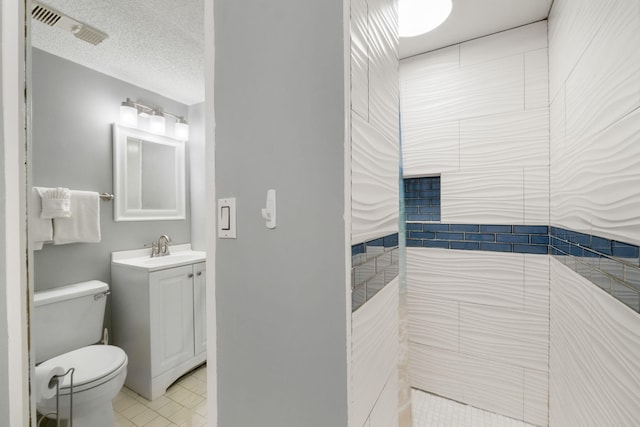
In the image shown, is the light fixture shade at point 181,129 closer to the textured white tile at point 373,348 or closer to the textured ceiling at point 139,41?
the textured ceiling at point 139,41

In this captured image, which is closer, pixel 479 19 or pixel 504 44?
pixel 479 19

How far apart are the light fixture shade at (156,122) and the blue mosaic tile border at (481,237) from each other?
2154 millimetres

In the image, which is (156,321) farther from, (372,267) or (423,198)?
(423,198)

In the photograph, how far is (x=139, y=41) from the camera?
5.71ft

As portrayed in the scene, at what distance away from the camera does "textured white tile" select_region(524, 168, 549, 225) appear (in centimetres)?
159

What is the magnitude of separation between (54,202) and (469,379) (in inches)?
109

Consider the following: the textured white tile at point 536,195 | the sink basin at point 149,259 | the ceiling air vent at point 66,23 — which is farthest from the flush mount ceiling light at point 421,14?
the sink basin at point 149,259

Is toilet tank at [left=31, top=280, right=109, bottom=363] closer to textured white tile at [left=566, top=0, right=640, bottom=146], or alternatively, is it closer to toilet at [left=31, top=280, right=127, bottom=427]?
toilet at [left=31, top=280, right=127, bottom=427]

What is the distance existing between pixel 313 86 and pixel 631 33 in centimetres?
86

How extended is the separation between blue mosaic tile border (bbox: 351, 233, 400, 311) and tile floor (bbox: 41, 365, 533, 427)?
52.4 inches

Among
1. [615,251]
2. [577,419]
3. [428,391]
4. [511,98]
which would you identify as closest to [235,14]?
[615,251]

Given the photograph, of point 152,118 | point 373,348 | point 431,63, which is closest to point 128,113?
point 152,118

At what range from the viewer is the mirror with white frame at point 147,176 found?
2.16 metres

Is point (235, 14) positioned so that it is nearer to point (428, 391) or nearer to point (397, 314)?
point (397, 314)
